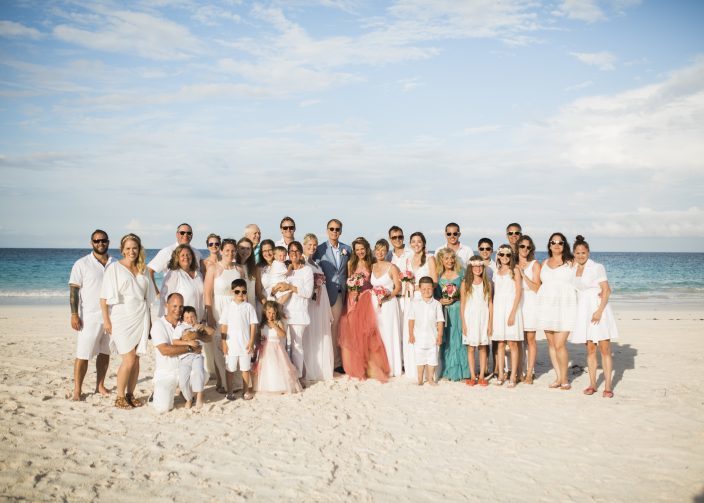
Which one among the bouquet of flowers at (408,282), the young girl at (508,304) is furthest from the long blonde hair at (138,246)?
the young girl at (508,304)

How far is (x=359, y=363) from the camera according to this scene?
748 centimetres

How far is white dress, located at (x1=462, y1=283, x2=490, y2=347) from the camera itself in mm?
7148

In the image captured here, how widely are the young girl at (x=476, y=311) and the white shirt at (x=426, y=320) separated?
0.38 metres

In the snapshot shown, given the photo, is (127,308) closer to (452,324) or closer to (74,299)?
(74,299)

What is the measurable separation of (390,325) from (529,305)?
1991 millimetres

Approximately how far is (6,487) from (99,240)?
3.01 meters

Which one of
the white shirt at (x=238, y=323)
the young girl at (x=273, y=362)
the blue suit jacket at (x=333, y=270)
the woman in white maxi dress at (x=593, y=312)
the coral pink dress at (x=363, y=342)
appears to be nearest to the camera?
the white shirt at (x=238, y=323)

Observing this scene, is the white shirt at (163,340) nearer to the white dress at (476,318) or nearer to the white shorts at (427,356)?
the white shorts at (427,356)

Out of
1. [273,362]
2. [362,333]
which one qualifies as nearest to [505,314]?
[362,333]

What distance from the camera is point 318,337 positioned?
24.5 feet

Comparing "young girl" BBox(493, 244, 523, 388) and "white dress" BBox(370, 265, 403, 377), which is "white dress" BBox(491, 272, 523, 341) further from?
"white dress" BBox(370, 265, 403, 377)

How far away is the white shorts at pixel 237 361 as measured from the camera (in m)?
6.41

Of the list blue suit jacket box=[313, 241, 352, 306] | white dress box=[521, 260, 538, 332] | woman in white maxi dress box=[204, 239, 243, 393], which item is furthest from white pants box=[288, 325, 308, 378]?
white dress box=[521, 260, 538, 332]

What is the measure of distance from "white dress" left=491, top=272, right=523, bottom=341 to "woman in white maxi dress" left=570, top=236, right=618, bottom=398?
738 mm
